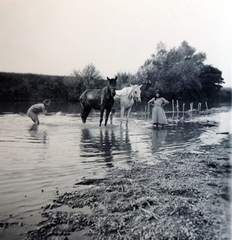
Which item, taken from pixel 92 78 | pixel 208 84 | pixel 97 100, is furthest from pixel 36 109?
pixel 208 84

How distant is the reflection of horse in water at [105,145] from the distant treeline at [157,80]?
175cm

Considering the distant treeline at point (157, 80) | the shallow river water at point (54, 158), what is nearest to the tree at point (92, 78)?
the distant treeline at point (157, 80)

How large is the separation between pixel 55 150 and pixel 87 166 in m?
1.58

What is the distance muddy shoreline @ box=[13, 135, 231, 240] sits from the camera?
256 centimetres

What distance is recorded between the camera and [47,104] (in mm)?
9070

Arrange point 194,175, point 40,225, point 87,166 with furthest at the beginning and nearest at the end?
point 87,166
point 194,175
point 40,225

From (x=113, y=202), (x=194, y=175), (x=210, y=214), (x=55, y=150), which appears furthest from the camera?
(x=55, y=150)

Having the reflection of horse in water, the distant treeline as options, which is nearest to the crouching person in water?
the distant treeline

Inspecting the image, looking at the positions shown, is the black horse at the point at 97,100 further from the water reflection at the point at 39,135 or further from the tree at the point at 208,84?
the tree at the point at 208,84

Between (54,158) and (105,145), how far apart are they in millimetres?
1820

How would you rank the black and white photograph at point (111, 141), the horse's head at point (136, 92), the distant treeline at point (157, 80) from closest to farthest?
the black and white photograph at point (111, 141) → the distant treeline at point (157, 80) → the horse's head at point (136, 92)

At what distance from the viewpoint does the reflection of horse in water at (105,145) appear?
5636 millimetres

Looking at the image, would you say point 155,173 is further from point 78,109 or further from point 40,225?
point 78,109

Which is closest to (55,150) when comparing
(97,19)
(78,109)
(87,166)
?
(87,166)
